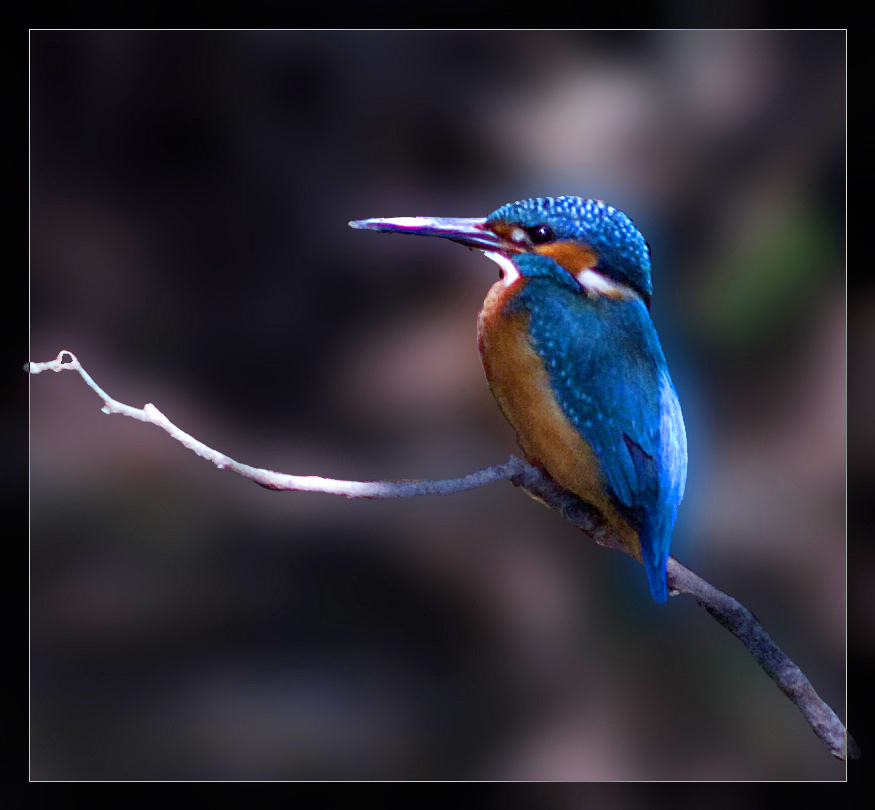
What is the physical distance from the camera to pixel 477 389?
202cm

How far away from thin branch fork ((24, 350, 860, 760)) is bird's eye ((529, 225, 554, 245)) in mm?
441

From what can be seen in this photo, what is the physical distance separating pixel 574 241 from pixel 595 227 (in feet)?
0.18

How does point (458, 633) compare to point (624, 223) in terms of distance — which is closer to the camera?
point (624, 223)

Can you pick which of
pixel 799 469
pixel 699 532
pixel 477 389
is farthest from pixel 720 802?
pixel 477 389

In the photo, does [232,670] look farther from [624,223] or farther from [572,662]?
[624,223]

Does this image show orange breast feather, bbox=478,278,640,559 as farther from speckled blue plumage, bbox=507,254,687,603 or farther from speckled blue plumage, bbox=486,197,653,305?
speckled blue plumage, bbox=486,197,653,305

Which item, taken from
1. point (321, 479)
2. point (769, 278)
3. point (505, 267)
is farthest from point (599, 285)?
point (321, 479)

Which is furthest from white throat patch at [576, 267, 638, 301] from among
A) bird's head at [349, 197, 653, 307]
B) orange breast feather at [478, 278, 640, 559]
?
orange breast feather at [478, 278, 640, 559]

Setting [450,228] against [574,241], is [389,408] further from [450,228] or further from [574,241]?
[574,241]

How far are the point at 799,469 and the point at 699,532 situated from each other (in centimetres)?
26

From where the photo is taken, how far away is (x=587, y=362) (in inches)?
72.9

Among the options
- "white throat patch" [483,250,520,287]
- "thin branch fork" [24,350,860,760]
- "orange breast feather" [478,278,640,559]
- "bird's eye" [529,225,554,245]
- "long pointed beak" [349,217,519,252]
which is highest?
"bird's eye" [529,225,554,245]

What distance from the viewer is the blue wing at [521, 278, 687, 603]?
185 cm

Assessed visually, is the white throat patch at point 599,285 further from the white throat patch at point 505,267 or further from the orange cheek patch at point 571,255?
the white throat patch at point 505,267
